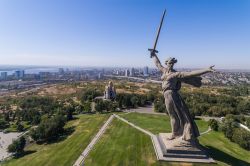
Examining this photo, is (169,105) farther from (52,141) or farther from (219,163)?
(52,141)

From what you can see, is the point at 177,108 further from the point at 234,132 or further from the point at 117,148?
the point at 234,132

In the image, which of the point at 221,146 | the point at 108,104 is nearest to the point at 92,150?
the point at 221,146

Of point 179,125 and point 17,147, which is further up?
point 179,125

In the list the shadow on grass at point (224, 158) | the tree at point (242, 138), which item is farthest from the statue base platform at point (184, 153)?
the tree at point (242, 138)

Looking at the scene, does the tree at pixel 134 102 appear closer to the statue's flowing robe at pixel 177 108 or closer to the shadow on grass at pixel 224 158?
the shadow on grass at pixel 224 158

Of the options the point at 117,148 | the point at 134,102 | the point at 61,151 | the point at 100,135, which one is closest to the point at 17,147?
the point at 61,151

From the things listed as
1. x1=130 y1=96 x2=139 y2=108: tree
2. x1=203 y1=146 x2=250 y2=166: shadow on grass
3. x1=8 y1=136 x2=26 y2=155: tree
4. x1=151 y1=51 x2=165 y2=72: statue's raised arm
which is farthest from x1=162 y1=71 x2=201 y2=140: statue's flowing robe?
x1=130 y1=96 x2=139 y2=108: tree
